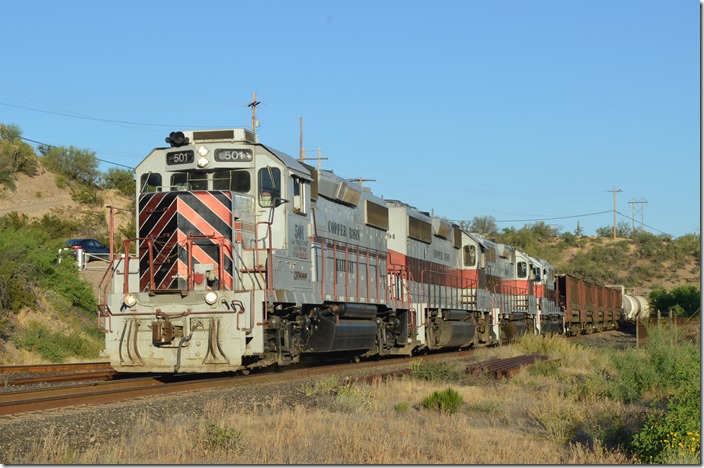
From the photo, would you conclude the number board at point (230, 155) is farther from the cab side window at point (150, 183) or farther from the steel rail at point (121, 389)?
the steel rail at point (121, 389)

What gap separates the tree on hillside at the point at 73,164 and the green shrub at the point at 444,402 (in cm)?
4875

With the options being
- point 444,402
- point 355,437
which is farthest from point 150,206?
point 355,437

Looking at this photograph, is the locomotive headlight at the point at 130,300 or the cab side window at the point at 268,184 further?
→ the cab side window at the point at 268,184

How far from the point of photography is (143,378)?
1333cm

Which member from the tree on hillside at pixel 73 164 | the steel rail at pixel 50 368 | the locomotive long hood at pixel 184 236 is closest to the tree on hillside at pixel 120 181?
the tree on hillside at pixel 73 164

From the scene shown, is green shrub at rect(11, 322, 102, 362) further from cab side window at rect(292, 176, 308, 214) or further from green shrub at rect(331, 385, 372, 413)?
green shrub at rect(331, 385, 372, 413)

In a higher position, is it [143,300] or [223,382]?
[143,300]

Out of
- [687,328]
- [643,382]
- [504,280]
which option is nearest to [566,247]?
[504,280]

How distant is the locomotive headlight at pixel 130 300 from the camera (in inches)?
491

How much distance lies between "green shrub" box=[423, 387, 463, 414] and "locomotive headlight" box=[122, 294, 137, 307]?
4.64m

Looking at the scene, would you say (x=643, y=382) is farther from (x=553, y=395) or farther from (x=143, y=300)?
(x=143, y=300)

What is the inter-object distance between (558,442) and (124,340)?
677 centimetres

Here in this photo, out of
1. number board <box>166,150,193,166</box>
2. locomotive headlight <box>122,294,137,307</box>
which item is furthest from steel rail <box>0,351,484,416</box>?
number board <box>166,150,193,166</box>

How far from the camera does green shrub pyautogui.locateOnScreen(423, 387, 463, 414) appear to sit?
1006 cm
